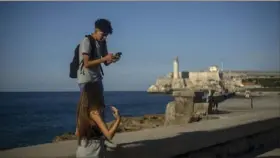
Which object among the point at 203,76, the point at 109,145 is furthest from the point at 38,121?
the point at 203,76

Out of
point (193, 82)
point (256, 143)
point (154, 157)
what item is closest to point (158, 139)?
point (154, 157)

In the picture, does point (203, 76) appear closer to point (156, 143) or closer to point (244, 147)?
point (244, 147)

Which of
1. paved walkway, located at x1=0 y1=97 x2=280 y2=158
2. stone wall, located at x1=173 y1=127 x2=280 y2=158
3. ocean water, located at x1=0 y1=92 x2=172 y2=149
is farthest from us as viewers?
ocean water, located at x1=0 y1=92 x2=172 y2=149

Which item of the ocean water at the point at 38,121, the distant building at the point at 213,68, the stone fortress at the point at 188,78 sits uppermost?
the distant building at the point at 213,68

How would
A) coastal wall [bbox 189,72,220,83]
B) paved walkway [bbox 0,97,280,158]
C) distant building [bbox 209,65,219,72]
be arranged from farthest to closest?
distant building [bbox 209,65,219,72]
coastal wall [bbox 189,72,220,83]
paved walkway [bbox 0,97,280,158]

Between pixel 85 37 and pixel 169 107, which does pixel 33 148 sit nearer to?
pixel 85 37

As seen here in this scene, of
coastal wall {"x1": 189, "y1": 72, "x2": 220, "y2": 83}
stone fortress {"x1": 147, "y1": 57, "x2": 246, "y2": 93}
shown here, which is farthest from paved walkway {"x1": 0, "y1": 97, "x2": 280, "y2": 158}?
coastal wall {"x1": 189, "y1": 72, "x2": 220, "y2": 83}

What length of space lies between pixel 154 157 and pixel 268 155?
8.87 ft

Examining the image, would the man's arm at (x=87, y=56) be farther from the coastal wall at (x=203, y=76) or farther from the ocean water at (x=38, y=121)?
the coastal wall at (x=203, y=76)

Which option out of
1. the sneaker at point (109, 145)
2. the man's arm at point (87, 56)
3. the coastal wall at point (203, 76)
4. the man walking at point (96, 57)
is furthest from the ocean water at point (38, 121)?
the coastal wall at point (203, 76)

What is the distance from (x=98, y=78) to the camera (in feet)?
9.41

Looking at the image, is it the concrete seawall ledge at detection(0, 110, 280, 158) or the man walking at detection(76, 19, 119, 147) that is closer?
the man walking at detection(76, 19, 119, 147)

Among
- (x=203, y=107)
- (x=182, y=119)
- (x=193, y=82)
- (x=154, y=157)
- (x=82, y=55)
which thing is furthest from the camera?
(x=193, y=82)

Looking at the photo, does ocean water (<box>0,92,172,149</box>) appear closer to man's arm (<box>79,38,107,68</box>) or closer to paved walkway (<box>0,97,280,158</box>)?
paved walkway (<box>0,97,280,158</box>)
